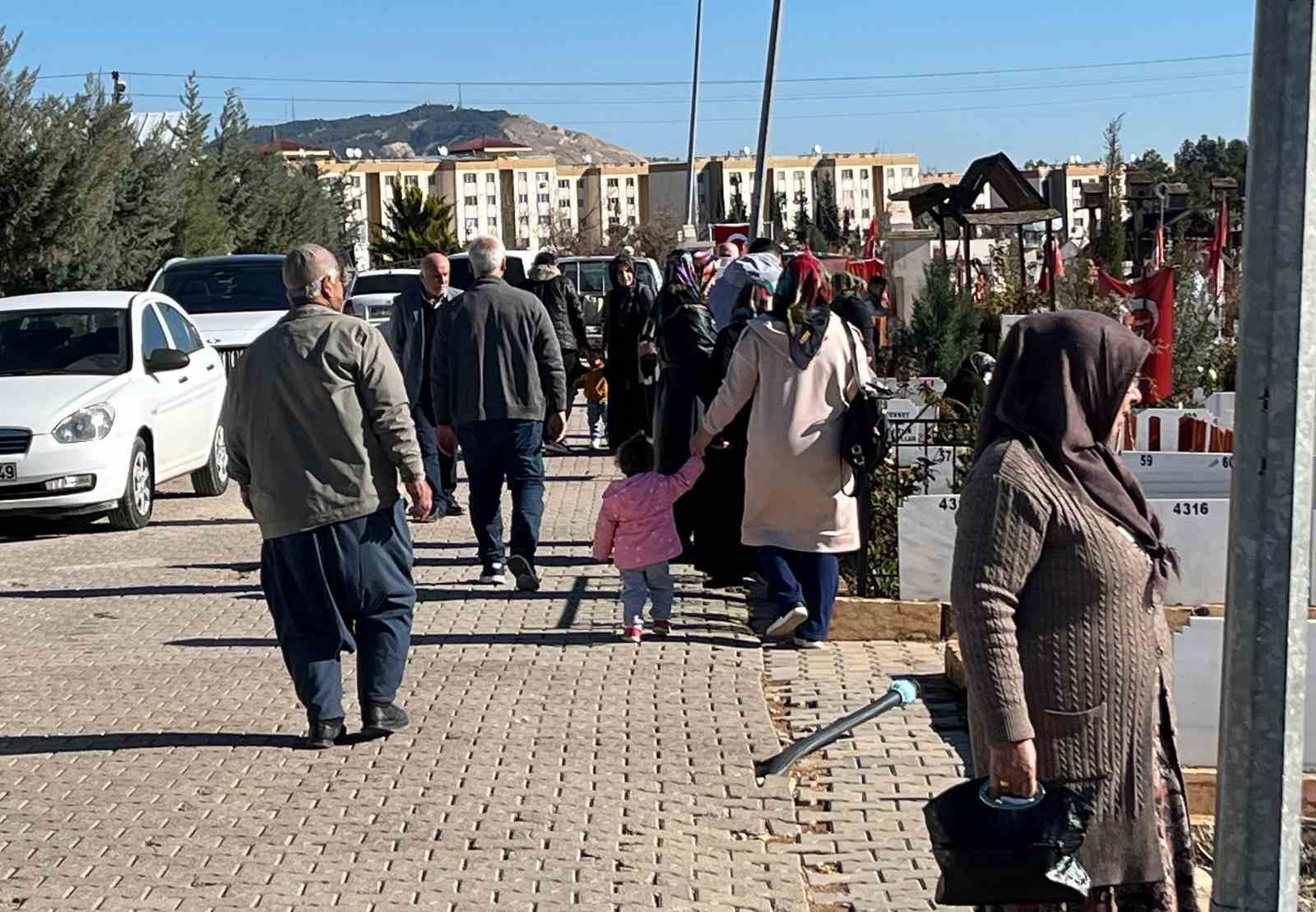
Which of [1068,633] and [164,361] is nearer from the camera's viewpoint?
[1068,633]

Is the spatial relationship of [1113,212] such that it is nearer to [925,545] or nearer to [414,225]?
[925,545]

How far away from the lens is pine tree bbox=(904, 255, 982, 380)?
18.9 m

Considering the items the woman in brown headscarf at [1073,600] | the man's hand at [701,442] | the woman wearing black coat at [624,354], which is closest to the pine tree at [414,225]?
the woman wearing black coat at [624,354]

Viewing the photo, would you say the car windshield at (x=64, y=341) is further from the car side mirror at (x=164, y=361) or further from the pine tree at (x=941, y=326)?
the pine tree at (x=941, y=326)

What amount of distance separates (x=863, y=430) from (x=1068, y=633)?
15.5ft

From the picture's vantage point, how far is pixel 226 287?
1997 centimetres

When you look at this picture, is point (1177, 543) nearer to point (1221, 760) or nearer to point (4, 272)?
point (1221, 760)

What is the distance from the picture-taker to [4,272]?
29.8 metres

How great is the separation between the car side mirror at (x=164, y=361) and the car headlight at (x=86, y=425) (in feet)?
2.87

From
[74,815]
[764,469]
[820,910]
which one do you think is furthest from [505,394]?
[820,910]

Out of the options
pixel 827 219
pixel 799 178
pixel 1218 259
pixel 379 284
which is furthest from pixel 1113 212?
pixel 799 178

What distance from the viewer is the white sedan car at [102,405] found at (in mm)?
13367

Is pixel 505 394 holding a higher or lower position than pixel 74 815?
higher

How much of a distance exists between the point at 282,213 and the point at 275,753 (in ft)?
156
